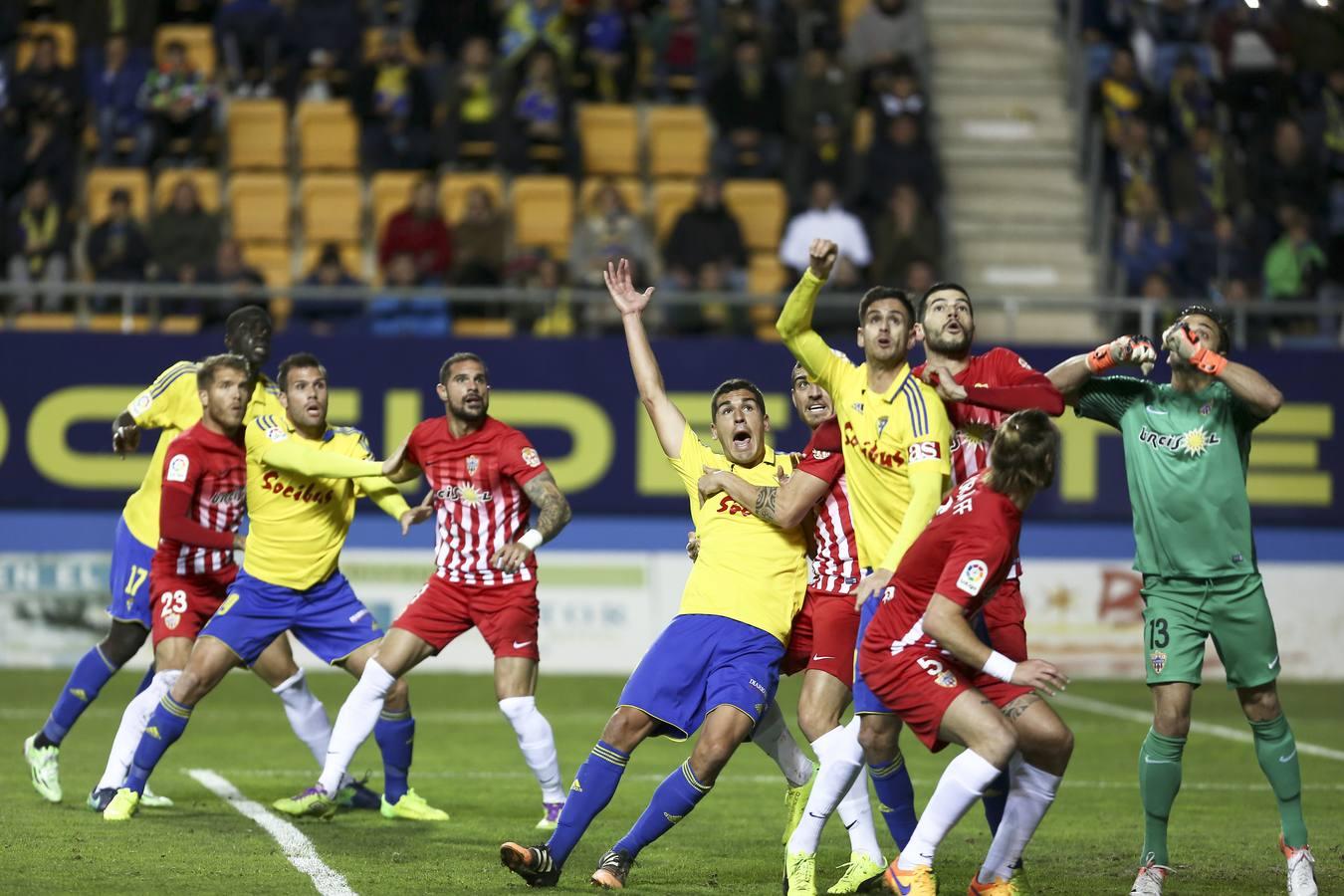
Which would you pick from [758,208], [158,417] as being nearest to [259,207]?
[758,208]

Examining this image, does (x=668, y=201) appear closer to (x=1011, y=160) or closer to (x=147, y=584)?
(x=1011, y=160)

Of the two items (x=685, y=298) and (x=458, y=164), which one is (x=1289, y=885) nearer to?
(x=685, y=298)

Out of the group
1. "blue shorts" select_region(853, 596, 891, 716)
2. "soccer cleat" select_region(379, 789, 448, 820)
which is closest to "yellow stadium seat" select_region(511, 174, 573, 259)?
"soccer cleat" select_region(379, 789, 448, 820)

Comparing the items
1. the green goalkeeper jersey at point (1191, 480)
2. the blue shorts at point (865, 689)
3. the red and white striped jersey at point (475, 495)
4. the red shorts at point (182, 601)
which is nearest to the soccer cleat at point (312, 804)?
the red shorts at point (182, 601)

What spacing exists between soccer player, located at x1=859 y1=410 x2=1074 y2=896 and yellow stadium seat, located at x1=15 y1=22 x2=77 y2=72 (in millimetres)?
14516

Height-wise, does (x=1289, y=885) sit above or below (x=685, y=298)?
below

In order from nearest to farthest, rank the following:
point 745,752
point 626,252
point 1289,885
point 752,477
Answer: point 1289,885 < point 752,477 < point 745,752 < point 626,252

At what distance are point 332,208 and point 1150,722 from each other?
9.33 metres

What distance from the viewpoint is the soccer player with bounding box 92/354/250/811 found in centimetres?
936

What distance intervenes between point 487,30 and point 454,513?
38.2ft

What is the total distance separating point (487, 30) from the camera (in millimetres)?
19781

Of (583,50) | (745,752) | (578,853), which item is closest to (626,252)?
(583,50)

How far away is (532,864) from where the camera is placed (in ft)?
23.9

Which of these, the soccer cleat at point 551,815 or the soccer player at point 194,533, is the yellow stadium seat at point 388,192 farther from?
the soccer cleat at point 551,815
